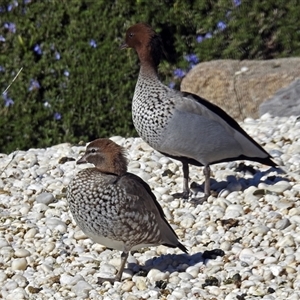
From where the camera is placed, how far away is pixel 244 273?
5.77m

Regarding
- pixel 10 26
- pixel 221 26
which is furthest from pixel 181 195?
pixel 10 26

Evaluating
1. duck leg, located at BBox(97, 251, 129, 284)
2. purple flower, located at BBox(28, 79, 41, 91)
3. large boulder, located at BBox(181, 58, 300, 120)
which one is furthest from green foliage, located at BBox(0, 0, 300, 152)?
duck leg, located at BBox(97, 251, 129, 284)

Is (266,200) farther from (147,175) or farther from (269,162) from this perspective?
(147,175)

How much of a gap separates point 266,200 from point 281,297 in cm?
140

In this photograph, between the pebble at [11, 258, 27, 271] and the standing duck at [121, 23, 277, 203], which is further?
the standing duck at [121, 23, 277, 203]

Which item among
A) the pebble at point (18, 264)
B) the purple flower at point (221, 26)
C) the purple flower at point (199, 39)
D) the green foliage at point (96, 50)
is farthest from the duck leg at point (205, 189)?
the purple flower at point (221, 26)

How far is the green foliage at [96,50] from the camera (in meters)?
9.78

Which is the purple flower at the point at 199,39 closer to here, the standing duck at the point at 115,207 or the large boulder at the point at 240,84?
the large boulder at the point at 240,84

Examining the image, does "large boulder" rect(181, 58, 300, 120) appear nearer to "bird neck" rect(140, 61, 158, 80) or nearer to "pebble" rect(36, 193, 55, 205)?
"bird neck" rect(140, 61, 158, 80)

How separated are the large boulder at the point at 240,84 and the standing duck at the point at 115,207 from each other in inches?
138

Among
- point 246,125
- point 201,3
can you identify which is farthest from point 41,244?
point 201,3

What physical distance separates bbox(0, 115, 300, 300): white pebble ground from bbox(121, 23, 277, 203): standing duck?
231mm

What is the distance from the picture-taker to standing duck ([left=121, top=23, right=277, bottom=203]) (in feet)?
22.9

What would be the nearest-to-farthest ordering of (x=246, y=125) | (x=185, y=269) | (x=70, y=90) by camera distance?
1. (x=185, y=269)
2. (x=246, y=125)
3. (x=70, y=90)
